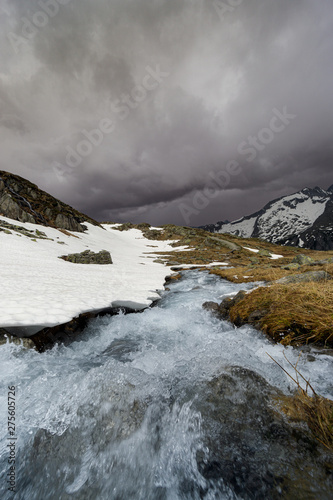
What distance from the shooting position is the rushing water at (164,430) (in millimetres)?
2188

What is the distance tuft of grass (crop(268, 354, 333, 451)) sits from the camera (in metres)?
2.22

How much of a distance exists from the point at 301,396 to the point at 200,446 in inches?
64.6

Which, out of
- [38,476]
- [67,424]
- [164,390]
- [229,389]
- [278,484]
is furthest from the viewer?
[164,390]

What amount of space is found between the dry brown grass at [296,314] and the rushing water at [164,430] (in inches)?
20.6

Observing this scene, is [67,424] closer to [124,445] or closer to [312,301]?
[124,445]

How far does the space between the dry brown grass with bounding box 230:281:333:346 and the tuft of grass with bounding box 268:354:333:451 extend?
184 centimetres

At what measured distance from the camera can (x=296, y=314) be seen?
4863 millimetres

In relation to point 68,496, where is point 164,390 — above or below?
above

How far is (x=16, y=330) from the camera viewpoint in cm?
461

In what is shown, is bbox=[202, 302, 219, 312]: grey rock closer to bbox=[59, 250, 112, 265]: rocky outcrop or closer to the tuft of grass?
the tuft of grass

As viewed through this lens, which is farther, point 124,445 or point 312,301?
point 312,301

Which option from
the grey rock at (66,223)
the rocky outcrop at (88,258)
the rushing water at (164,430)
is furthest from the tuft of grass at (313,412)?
the grey rock at (66,223)

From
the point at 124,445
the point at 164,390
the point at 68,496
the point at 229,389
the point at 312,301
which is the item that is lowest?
the point at 68,496

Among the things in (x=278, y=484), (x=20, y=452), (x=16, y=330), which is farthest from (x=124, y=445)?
(x=16, y=330)
